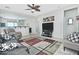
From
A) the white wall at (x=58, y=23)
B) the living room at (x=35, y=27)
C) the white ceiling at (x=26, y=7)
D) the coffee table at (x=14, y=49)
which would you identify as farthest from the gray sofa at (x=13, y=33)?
the white wall at (x=58, y=23)

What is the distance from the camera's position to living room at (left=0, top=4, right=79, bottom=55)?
1.62 metres

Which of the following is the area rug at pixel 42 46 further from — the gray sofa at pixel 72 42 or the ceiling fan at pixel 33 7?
the ceiling fan at pixel 33 7

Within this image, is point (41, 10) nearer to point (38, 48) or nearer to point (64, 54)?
point (38, 48)

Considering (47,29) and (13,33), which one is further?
(47,29)

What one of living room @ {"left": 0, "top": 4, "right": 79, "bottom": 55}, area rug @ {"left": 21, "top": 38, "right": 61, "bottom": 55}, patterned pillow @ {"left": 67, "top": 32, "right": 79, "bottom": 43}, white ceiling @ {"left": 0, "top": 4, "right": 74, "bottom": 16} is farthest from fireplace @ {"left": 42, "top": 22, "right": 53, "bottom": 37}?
patterned pillow @ {"left": 67, "top": 32, "right": 79, "bottom": 43}

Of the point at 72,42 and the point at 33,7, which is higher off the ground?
the point at 33,7

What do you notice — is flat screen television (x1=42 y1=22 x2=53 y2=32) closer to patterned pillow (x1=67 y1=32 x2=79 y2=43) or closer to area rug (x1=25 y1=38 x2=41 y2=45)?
area rug (x1=25 y1=38 x2=41 y2=45)

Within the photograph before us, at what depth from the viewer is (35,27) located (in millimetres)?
1777

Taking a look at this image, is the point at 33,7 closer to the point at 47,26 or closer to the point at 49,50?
the point at 47,26

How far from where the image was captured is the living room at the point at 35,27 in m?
1.62

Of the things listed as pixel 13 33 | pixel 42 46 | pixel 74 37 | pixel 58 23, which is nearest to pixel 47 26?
pixel 58 23
